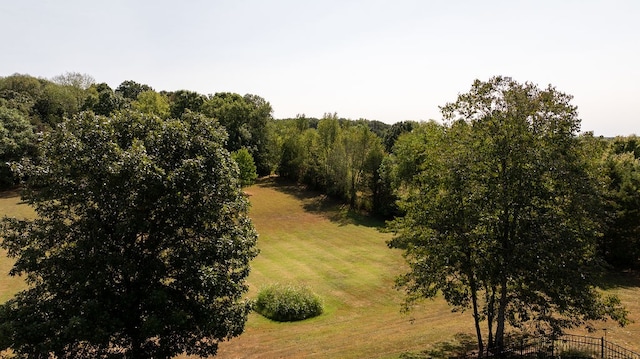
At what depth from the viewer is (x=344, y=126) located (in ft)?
258

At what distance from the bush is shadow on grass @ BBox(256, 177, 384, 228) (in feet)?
94.6

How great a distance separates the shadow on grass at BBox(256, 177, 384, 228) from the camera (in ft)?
196

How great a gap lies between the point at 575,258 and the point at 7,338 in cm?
1963

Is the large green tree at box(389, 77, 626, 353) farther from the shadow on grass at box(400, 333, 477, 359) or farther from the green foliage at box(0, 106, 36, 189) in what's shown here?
the green foliage at box(0, 106, 36, 189)

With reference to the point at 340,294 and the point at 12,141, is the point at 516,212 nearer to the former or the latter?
the point at 340,294

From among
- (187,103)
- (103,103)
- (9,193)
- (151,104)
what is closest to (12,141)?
(9,193)

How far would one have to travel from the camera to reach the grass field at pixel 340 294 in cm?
2083

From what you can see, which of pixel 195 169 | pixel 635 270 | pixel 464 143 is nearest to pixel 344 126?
pixel 635 270

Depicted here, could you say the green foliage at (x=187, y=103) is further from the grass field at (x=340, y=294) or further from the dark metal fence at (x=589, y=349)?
the dark metal fence at (x=589, y=349)

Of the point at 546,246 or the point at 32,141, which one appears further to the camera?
the point at 32,141

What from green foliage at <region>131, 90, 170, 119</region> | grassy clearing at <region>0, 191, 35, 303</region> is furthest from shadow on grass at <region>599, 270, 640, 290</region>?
green foliage at <region>131, 90, 170, 119</region>

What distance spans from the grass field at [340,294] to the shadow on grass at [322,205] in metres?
0.43

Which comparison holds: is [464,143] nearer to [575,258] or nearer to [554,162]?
[554,162]

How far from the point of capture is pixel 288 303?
2770 centimetres
